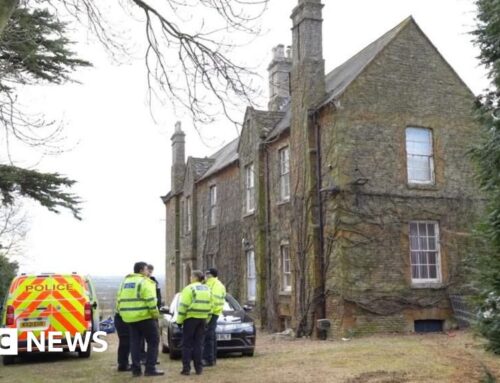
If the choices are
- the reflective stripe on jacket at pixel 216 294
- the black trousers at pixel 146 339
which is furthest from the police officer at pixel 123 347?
the reflective stripe on jacket at pixel 216 294

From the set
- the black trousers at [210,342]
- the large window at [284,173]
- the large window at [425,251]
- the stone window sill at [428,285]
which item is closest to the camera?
the black trousers at [210,342]

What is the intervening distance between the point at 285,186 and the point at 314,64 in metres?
4.29

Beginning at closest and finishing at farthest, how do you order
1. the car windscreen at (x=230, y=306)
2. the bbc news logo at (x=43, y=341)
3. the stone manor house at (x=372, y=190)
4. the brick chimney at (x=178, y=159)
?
1. the bbc news logo at (x=43, y=341)
2. the car windscreen at (x=230, y=306)
3. the stone manor house at (x=372, y=190)
4. the brick chimney at (x=178, y=159)

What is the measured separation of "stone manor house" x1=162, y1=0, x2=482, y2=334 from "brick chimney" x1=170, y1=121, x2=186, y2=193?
15153 millimetres

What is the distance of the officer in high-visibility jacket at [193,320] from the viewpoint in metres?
11.0

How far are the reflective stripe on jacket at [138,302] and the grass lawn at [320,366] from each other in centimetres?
106

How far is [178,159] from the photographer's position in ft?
121

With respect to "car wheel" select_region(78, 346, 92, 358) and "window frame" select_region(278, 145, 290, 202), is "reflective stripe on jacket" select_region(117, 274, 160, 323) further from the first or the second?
"window frame" select_region(278, 145, 290, 202)

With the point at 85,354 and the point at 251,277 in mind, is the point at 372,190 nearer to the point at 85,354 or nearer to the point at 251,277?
the point at 251,277

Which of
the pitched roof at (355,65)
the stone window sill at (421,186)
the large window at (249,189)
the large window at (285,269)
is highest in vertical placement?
the pitched roof at (355,65)

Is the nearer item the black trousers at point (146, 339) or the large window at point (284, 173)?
the black trousers at point (146, 339)

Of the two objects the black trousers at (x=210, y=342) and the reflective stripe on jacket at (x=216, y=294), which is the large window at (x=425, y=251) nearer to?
the reflective stripe on jacket at (x=216, y=294)

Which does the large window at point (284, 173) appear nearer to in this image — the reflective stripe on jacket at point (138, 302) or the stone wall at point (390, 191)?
the stone wall at point (390, 191)

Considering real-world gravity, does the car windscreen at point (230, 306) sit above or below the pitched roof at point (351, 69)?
below
